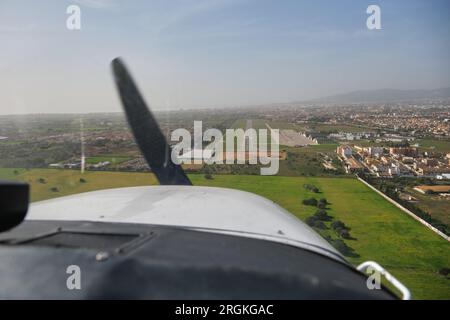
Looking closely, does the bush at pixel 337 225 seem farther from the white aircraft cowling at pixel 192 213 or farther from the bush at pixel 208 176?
the white aircraft cowling at pixel 192 213

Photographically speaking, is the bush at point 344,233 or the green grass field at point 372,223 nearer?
the bush at point 344,233

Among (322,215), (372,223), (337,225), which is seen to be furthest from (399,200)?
(322,215)

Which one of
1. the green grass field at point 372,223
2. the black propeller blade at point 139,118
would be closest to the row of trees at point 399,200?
the green grass field at point 372,223

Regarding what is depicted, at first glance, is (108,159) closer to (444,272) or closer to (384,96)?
(444,272)

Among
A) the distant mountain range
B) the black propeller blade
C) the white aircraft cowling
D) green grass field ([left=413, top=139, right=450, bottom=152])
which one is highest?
the distant mountain range

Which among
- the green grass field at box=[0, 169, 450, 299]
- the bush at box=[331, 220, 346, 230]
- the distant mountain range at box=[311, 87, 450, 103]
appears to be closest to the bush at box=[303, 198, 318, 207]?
the green grass field at box=[0, 169, 450, 299]

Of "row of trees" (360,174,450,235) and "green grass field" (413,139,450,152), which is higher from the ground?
"green grass field" (413,139,450,152)

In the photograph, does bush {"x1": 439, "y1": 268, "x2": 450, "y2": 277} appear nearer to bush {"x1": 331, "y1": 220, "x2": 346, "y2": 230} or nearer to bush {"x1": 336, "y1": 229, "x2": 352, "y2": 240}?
bush {"x1": 336, "y1": 229, "x2": 352, "y2": 240}
